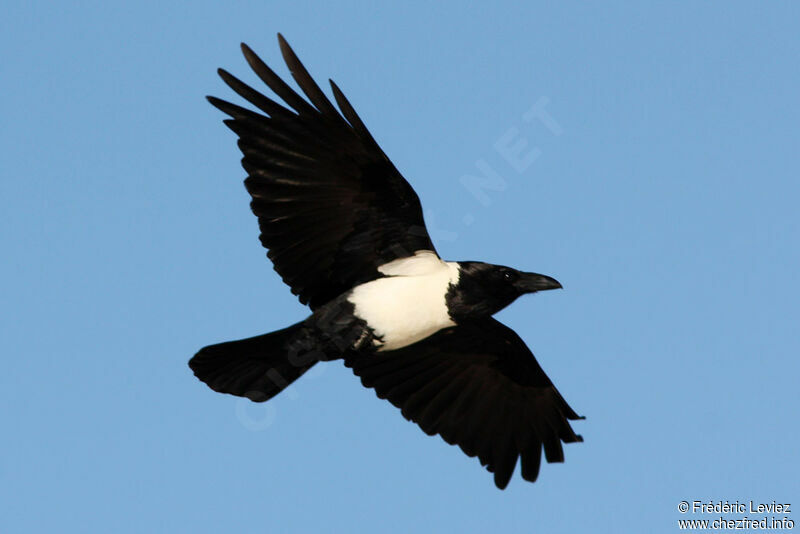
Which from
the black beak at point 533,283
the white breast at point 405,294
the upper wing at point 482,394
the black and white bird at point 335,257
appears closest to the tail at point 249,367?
the black and white bird at point 335,257

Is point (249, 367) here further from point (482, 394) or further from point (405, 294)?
point (482, 394)

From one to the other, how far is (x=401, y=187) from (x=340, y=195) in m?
0.58

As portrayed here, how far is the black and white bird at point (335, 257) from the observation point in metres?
9.39

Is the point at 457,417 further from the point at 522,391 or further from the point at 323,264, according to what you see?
the point at 323,264

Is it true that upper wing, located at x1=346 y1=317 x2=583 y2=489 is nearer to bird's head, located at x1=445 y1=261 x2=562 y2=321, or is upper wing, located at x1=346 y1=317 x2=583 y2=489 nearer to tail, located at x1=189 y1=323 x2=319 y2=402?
bird's head, located at x1=445 y1=261 x2=562 y2=321

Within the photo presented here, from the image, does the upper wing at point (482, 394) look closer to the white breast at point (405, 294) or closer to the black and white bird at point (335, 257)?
the black and white bird at point (335, 257)

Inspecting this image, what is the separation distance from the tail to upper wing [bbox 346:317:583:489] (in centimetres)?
90

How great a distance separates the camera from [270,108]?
30.7 feet

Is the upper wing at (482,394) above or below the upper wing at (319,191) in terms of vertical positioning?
below

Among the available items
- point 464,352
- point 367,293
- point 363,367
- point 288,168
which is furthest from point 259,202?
point 464,352

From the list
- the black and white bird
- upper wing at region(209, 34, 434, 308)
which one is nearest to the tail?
the black and white bird

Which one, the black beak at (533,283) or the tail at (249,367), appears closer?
the tail at (249,367)

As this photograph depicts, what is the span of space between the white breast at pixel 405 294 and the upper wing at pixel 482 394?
697 millimetres

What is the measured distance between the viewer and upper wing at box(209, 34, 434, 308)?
30.6ft
